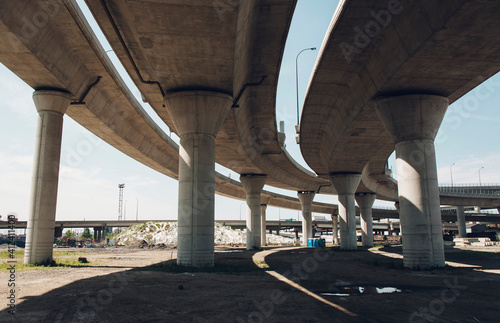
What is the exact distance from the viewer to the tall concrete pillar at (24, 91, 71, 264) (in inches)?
812

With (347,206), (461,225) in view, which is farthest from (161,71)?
(461,225)

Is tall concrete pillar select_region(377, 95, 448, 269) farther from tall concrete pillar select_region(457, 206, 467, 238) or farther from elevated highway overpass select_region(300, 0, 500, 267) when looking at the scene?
tall concrete pillar select_region(457, 206, 467, 238)

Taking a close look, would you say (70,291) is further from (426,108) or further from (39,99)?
(426,108)

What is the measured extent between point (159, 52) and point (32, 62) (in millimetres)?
7013

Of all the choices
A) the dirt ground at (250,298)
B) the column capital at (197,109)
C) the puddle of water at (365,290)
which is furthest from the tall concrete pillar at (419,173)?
the column capital at (197,109)

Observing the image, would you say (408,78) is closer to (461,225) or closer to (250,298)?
(250,298)

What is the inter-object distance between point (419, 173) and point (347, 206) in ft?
72.3

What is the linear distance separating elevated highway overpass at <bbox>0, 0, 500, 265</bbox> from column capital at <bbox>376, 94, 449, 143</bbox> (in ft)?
21.2

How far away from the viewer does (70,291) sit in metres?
12.2

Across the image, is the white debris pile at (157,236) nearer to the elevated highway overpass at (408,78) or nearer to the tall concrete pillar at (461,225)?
the elevated highway overpass at (408,78)

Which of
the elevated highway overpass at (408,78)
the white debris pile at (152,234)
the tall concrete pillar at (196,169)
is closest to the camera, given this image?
the elevated highway overpass at (408,78)

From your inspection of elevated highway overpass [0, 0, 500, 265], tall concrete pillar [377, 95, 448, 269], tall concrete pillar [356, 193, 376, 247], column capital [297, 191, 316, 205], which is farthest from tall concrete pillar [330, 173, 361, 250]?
tall concrete pillar [377, 95, 448, 269]

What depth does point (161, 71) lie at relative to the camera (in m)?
17.9

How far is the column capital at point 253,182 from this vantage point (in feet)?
150
